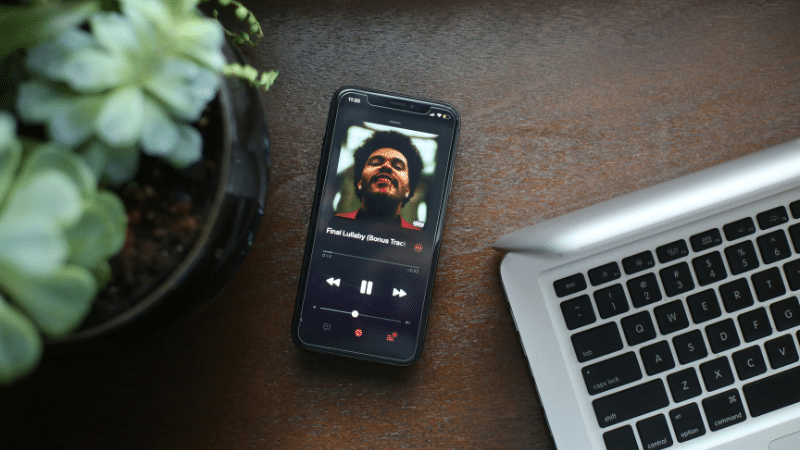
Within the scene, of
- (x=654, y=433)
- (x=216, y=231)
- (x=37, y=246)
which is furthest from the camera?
(x=654, y=433)

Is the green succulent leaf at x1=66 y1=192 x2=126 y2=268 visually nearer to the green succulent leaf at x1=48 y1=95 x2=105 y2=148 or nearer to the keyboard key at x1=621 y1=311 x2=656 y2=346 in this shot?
the green succulent leaf at x1=48 y1=95 x2=105 y2=148

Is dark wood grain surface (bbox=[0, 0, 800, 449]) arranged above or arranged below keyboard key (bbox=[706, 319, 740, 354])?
Answer: above

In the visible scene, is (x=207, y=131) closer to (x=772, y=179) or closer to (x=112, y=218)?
(x=112, y=218)

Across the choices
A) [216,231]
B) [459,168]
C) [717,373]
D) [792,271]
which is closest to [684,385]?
[717,373]

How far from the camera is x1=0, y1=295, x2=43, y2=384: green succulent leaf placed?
0.57ft

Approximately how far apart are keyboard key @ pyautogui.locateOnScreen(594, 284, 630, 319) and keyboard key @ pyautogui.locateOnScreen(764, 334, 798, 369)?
0.12m

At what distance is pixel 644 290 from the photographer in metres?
0.42

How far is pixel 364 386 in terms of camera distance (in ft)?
1.46

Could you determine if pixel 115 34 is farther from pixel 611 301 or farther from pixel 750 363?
pixel 750 363

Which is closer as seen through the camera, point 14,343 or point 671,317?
point 14,343

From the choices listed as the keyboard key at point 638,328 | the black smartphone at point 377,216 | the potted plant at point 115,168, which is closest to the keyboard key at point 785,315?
the keyboard key at point 638,328

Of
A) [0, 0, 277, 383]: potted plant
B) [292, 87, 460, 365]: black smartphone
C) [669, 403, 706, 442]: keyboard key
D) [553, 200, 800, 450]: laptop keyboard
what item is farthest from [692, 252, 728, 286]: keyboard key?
[0, 0, 277, 383]: potted plant

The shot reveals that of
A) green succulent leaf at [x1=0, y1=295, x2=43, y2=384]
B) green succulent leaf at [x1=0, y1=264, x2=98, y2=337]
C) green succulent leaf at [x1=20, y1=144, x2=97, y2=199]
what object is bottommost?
green succulent leaf at [x1=0, y1=295, x2=43, y2=384]

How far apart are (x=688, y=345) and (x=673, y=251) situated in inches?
3.0
